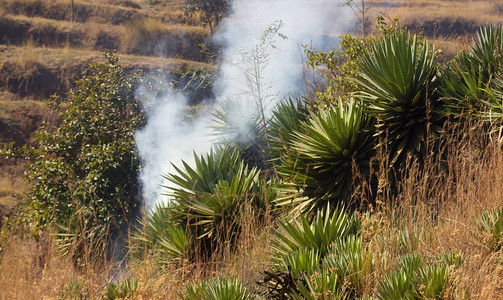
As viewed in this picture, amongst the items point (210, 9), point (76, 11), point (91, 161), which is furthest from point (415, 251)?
point (76, 11)

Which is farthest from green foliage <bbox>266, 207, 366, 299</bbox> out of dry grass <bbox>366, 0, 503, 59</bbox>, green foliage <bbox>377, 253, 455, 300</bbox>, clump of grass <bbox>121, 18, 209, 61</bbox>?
dry grass <bbox>366, 0, 503, 59</bbox>

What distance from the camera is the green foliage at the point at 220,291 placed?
2959mm

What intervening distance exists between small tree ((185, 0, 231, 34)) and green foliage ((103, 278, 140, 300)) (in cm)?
1953

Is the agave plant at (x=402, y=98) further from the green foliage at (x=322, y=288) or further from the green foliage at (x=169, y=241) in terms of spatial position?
the green foliage at (x=169, y=241)

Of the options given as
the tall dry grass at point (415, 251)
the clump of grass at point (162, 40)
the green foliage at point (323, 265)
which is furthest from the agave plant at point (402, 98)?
the clump of grass at point (162, 40)

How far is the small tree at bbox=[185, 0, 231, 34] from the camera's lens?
73.3ft

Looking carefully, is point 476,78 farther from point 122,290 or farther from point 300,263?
point 122,290

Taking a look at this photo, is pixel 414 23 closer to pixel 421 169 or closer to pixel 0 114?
pixel 0 114

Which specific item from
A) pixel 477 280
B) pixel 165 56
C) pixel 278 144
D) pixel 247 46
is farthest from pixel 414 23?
pixel 477 280

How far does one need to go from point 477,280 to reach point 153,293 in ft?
6.97

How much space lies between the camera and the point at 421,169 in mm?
4887

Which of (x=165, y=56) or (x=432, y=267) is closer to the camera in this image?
(x=432, y=267)

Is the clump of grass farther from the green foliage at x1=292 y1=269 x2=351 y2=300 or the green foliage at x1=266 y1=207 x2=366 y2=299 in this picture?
the green foliage at x1=292 y1=269 x2=351 y2=300

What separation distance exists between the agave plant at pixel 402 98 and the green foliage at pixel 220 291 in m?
2.40
